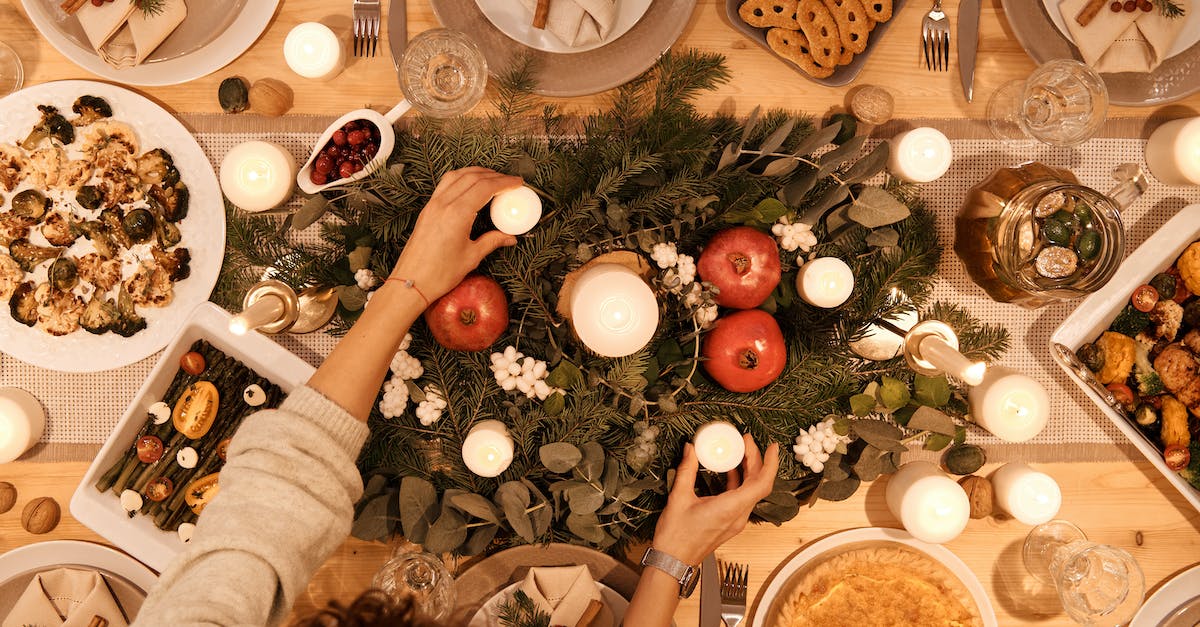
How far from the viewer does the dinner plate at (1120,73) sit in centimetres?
112

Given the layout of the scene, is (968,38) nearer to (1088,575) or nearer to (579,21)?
(579,21)

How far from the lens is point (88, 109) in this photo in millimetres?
1116

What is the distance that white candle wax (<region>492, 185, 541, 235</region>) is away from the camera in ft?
3.15

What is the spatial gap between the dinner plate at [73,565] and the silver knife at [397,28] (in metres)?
0.90

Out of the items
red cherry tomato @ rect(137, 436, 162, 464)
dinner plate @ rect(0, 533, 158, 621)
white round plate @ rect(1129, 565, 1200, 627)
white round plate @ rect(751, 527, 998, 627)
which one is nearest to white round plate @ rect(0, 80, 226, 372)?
red cherry tomato @ rect(137, 436, 162, 464)

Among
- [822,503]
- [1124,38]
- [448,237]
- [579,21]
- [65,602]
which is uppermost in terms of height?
[1124,38]

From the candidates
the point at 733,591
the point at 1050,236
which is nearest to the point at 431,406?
the point at 733,591

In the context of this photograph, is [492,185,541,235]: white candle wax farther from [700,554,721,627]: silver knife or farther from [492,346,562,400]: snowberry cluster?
[700,554,721,627]: silver knife

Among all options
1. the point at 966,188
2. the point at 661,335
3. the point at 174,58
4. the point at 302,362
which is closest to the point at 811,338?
the point at 661,335

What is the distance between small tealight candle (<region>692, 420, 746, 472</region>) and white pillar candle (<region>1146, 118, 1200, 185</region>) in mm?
800

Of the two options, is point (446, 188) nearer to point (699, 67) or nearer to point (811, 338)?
point (699, 67)

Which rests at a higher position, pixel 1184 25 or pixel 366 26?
pixel 1184 25

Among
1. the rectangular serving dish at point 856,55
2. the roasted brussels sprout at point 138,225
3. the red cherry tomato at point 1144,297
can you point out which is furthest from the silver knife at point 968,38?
the roasted brussels sprout at point 138,225

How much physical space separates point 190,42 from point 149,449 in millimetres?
629
